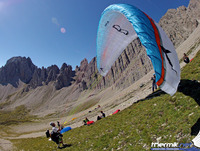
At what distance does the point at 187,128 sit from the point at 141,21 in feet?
19.5

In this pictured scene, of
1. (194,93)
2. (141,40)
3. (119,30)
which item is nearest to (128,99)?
(119,30)

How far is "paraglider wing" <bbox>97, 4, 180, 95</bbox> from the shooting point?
610 cm

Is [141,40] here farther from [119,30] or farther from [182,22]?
[182,22]

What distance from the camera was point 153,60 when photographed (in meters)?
5.85

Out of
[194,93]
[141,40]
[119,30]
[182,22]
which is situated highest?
[182,22]

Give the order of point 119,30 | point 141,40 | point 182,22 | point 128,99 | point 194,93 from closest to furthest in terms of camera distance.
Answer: point 141,40 < point 194,93 < point 119,30 < point 128,99 < point 182,22

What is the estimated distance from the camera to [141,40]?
6379mm

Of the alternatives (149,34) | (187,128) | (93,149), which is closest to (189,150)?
(187,128)

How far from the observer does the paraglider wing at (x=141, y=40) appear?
6.10m

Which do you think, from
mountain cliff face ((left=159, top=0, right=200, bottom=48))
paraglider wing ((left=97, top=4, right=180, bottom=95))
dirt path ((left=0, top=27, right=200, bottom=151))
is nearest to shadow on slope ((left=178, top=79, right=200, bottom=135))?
paraglider wing ((left=97, top=4, right=180, bottom=95))

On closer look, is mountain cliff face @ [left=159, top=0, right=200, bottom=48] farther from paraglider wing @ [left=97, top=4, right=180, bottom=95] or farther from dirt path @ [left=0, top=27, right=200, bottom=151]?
paraglider wing @ [left=97, top=4, right=180, bottom=95]

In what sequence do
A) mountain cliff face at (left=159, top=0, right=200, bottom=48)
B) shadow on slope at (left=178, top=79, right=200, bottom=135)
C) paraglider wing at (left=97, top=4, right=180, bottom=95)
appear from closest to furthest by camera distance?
shadow on slope at (left=178, top=79, right=200, bottom=135) → paraglider wing at (left=97, top=4, right=180, bottom=95) → mountain cliff face at (left=159, top=0, right=200, bottom=48)

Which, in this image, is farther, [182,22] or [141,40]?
[182,22]

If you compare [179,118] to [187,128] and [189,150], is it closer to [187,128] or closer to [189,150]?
[187,128]
